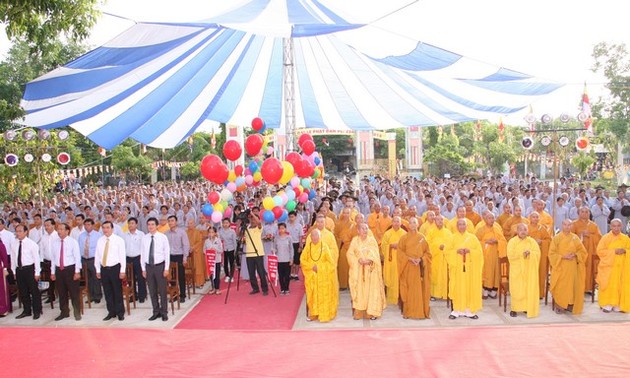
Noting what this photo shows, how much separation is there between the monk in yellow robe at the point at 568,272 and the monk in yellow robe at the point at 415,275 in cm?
177

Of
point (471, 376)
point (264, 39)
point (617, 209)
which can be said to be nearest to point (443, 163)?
point (617, 209)

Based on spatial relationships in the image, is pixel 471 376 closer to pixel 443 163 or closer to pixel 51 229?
pixel 51 229

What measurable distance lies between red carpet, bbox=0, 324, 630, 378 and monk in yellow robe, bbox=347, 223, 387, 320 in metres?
0.78

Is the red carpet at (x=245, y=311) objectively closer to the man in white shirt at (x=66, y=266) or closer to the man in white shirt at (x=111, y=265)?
the man in white shirt at (x=111, y=265)

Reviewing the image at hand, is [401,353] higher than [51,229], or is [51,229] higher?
[51,229]

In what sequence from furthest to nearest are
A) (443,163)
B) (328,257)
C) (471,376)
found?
1. (443,163)
2. (328,257)
3. (471,376)

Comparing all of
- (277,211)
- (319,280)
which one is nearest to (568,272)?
(319,280)

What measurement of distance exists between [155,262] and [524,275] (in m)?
5.07

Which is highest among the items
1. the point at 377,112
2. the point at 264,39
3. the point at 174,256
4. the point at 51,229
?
the point at 264,39

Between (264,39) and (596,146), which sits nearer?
(264,39)

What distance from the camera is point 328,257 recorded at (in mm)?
7207

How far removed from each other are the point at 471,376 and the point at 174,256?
16.6 feet

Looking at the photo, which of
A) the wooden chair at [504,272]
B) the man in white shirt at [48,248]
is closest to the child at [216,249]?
the man in white shirt at [48,248]


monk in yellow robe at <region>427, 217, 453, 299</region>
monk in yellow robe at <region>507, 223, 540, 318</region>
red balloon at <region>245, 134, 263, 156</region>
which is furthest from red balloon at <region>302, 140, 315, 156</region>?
monk in yellow robe at <region>507, 223, 540, 318</region>
